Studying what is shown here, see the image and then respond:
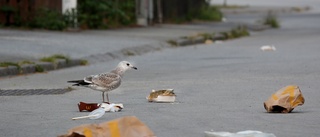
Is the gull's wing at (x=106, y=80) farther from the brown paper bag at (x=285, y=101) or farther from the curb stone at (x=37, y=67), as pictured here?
the curb stone at (x=37, y=67)

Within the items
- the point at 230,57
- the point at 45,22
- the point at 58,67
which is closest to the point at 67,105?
the point at 58,67

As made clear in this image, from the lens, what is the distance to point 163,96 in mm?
12086

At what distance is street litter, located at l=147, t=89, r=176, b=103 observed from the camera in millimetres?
12070

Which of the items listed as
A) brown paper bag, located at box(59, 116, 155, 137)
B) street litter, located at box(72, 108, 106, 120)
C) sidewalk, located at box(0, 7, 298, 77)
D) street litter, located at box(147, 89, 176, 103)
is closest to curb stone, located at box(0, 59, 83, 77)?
sidewalk, located at box(0, 7, 298, 77)

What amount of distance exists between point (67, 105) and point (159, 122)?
221cm

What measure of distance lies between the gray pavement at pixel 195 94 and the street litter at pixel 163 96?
0.12 metres

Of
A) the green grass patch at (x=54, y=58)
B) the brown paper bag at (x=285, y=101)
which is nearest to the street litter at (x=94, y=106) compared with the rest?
the brown paper bag at (x=285, y=101)

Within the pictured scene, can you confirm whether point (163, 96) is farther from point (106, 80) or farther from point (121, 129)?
point (121, 129)

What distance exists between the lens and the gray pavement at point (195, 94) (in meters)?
9.96

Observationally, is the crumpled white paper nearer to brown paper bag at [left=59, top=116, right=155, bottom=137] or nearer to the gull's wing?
→ the gull's wing

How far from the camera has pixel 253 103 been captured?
1207 centimetres

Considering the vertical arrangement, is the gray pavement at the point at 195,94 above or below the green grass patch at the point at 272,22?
above

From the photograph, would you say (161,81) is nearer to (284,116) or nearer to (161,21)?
(284,116)

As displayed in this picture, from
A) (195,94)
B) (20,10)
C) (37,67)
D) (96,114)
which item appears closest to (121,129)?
(96,114)
